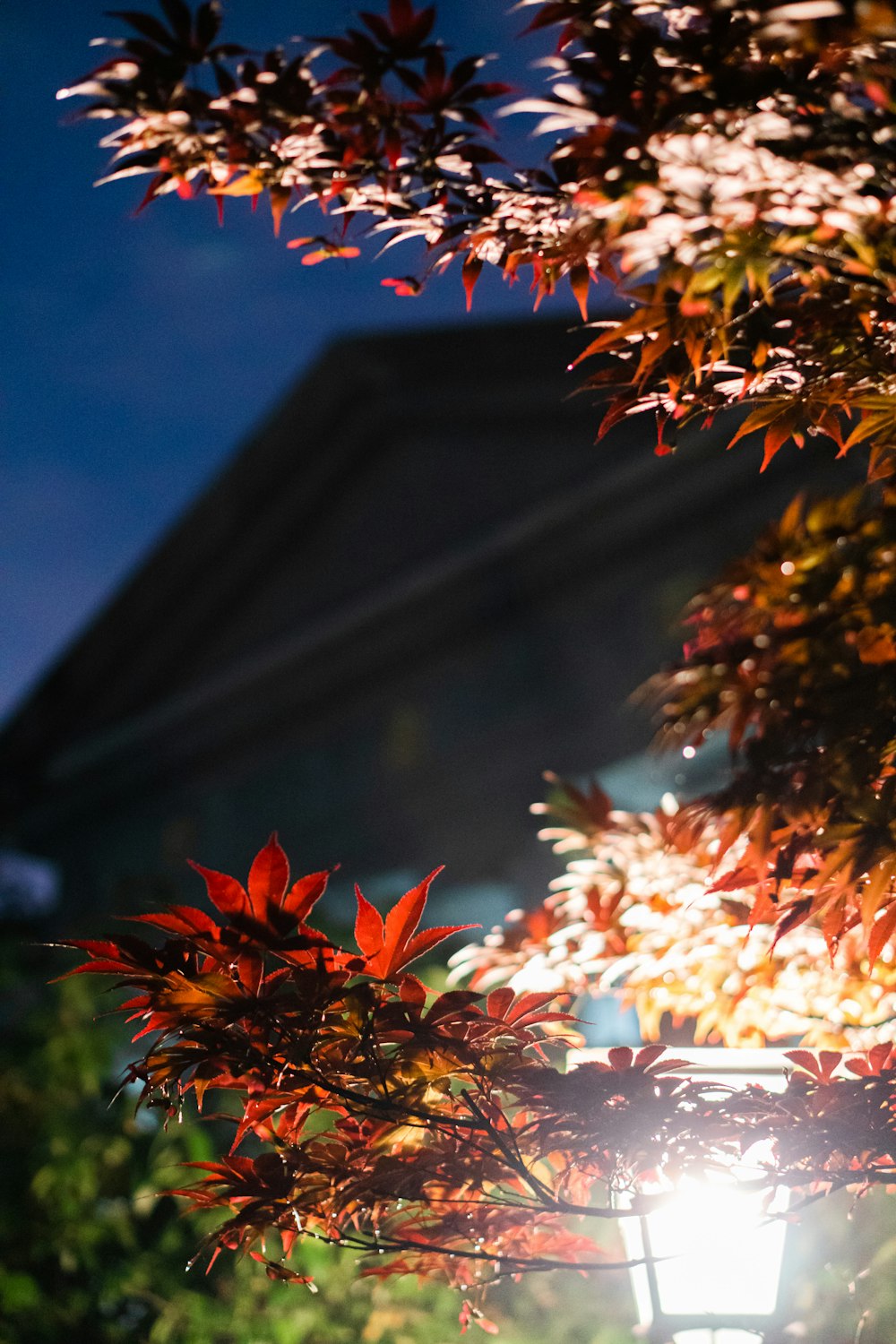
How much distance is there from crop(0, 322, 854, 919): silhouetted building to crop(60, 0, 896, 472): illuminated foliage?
3851 mm

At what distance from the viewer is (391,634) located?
7066mm

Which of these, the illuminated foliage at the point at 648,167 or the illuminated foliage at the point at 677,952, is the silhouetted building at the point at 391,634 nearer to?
the illuminated foliage at the point at 677,952

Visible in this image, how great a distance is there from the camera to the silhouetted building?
575cm

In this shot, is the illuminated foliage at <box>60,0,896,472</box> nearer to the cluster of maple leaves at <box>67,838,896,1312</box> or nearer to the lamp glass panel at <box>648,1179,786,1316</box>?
the cluster of maple leaves at <box>67,838,896,1312</box>

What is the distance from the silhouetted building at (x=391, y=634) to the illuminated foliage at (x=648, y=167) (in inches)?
152

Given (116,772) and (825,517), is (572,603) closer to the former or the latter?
(825,517)

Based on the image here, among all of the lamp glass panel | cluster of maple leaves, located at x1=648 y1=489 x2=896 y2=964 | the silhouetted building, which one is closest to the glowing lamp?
the lamp glass panel

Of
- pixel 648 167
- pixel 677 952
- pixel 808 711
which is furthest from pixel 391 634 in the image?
pixel 648 167

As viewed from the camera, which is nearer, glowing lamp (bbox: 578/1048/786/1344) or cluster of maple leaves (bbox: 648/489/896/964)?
cluster of maple leaves (bbox: 648/489/896/964)

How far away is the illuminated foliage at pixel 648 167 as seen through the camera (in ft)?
3.43

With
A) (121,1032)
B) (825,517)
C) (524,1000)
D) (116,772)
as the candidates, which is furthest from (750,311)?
(116,772)

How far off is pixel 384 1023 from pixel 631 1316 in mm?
2269

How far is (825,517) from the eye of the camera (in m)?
1.80

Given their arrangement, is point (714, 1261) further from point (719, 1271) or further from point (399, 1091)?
point (399, 1091)
